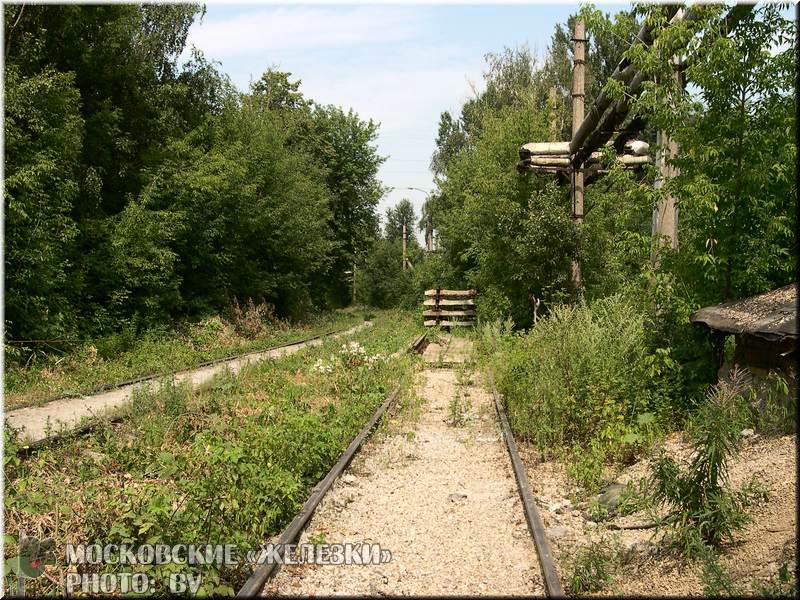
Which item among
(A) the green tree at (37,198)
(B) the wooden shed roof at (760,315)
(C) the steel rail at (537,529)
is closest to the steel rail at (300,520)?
(C) the steel rail at (537,529)

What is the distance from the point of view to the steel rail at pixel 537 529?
151 inches

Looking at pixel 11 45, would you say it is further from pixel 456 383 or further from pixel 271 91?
pixel 271 91

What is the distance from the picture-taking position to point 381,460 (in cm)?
704

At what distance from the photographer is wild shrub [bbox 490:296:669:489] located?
7125 mm

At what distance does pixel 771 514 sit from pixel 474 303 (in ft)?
67.6

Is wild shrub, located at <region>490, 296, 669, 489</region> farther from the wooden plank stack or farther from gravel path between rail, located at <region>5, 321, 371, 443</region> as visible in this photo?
the wooden plank stack

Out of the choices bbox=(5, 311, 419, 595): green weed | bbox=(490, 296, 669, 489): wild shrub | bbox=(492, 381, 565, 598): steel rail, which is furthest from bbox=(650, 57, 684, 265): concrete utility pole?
bbox=(5, 311, 419, 595): green weed

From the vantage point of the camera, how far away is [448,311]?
25547mm

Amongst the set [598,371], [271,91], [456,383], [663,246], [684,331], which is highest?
[271,91]

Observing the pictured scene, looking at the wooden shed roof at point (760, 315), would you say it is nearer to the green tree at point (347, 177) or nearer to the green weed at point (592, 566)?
the green weed at point (592, 566)

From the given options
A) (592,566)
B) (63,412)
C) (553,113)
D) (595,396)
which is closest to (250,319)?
(553,113)

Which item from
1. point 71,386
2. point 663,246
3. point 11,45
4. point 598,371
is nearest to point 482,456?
point 598,371

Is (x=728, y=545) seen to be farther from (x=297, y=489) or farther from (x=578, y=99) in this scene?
(x=578, y=99)

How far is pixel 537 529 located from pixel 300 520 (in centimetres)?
174
